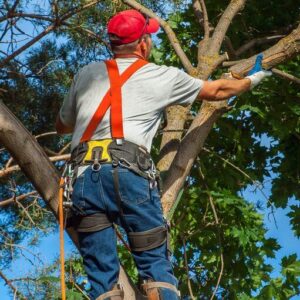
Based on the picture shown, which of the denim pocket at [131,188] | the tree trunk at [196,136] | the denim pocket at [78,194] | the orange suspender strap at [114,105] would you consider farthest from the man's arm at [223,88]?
the denim pocket at [78,194]

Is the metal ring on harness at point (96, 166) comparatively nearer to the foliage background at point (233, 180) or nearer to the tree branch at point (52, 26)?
the foliage background at point (233, 180)

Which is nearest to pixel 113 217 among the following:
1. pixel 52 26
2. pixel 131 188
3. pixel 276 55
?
pixel 131 188

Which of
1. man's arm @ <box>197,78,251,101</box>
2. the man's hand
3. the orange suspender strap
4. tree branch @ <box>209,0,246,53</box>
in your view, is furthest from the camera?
tree branch @ <box>209,0,246,53</box>

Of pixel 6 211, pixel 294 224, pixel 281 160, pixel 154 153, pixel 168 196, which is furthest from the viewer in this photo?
pixel 6 211

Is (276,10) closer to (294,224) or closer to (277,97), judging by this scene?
(277,97)

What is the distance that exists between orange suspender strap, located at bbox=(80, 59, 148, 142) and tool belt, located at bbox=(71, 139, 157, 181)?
4 cm

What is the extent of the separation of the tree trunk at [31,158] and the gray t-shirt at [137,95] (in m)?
0.16

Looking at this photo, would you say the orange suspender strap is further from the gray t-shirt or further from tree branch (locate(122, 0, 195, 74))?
tree branch (locate(122, 0, 195, 74))

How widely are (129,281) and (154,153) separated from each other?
279 cm

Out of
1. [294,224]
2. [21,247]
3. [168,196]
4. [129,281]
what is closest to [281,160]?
[294,224]

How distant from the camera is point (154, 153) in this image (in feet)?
19.6

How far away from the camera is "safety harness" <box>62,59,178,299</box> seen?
3.11 m

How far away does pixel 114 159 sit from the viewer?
10.3 ft

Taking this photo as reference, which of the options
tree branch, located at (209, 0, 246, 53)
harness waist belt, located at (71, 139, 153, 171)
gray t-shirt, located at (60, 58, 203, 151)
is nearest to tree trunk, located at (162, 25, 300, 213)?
tree branch, located at (209, 0, 246, 53)
